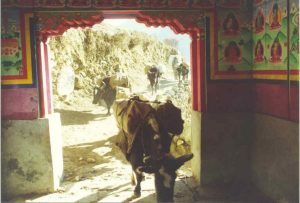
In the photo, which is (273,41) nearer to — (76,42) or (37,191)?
(37,191)

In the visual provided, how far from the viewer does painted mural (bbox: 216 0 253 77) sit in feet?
21.2

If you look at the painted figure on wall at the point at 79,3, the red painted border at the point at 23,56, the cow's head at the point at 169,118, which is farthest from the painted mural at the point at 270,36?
the red painted border at the point at 23,56

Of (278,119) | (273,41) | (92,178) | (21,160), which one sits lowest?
(92,178)

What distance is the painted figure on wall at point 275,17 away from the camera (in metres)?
5.48

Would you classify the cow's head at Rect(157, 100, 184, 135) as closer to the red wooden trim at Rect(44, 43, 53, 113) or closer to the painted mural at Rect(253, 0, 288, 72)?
the painted mural at Rect(253, 0, 288, 72)

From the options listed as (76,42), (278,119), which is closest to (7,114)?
(278,119)

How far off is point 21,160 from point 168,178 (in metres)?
3.13

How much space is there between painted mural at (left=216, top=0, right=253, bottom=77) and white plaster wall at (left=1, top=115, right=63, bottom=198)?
3.52 metres

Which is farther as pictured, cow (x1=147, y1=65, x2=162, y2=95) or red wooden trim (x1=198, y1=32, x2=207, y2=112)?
cow (x1=147, y1=65, x2=162, y2=95)

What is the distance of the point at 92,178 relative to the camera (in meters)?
7.35

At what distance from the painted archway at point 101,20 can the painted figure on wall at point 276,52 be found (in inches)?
51.3

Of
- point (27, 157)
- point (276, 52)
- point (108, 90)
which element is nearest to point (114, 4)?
point (276, 52)

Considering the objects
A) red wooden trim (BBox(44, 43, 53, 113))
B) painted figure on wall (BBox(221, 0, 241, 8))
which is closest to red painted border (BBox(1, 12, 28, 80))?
red wooden trim (BBox(44, 43, 53, 113))

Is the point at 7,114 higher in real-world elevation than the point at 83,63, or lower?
lower
